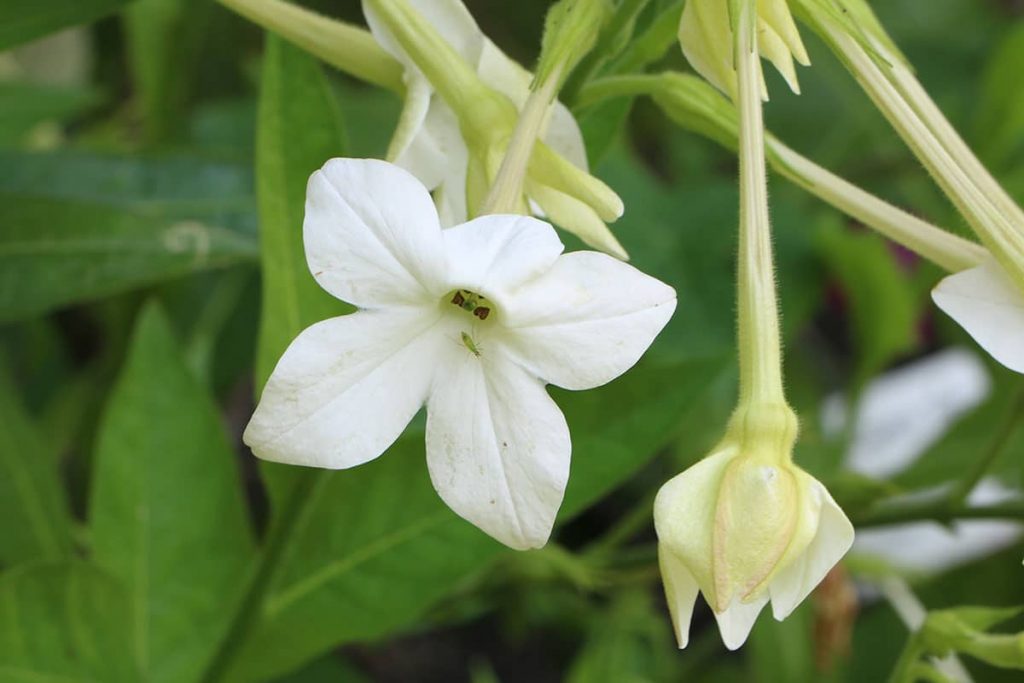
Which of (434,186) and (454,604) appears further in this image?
(454,604)

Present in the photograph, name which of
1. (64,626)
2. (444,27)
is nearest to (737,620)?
(444,27)

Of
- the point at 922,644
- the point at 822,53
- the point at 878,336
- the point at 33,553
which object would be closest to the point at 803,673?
the point at 878,336

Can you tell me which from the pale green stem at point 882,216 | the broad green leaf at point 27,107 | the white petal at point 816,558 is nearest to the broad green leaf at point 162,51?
the broad green leaf at point 27,107

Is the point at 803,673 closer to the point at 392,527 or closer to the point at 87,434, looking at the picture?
the point at 392,527

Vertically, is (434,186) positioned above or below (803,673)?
above

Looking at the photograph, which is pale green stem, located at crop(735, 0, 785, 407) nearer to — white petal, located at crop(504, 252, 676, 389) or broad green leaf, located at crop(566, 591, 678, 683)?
white petal, located at crop(504, 252, 676, 389)

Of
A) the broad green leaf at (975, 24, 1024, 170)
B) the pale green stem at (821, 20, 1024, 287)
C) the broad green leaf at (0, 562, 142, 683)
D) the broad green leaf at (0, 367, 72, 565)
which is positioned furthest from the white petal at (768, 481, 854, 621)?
the broad green leaf at (975, 24, 1024, 170)
